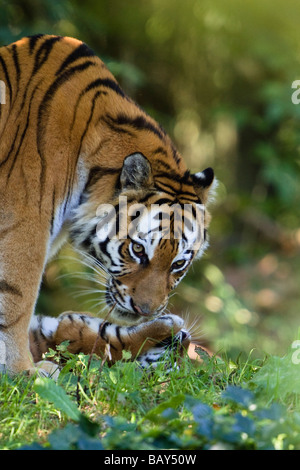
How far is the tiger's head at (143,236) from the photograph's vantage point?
404 centimetres

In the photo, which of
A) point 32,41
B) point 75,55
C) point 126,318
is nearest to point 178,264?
point 126,318

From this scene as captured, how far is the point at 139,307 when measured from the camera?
402 cm

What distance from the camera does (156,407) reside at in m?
2.84

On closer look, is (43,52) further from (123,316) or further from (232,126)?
(232,126)

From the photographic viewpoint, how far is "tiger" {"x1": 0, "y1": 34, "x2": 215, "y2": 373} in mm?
3938

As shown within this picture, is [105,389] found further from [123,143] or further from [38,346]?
[123,143]

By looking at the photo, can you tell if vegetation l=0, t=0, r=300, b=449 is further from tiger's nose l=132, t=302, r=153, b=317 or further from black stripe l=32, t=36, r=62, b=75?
tiger's nose l=132, t=302, r=153, b=317

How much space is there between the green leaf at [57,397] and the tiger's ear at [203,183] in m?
1.91

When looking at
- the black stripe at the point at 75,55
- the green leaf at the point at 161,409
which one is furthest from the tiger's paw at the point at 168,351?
the black stripe at the point at 75,55

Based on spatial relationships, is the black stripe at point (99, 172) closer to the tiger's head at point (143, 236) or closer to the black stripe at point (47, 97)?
the tiger's head at point (143, 236)

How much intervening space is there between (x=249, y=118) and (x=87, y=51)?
505cm

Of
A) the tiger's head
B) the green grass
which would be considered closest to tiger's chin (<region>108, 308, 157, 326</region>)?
the tiger's head

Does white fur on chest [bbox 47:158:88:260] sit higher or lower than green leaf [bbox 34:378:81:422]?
higher
